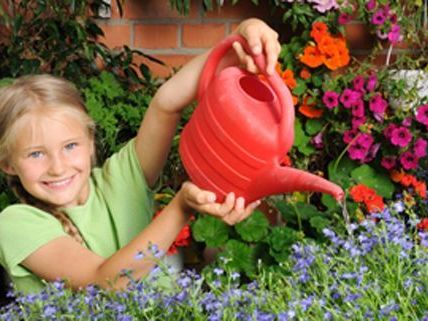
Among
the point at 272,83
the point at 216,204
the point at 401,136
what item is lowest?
the point at 401,136

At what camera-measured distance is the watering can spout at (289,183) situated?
1576mm

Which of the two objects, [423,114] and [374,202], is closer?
[374,202]

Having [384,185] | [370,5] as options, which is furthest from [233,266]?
[370,5]

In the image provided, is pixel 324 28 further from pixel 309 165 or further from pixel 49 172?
pixel 49 172

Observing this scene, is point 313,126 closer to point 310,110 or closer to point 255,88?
point 310,110

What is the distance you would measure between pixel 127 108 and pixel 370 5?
92 centimetres

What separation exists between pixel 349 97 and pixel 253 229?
0.64 metres

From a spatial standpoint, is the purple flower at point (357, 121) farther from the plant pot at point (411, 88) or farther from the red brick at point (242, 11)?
the red brick at point (242, 11)

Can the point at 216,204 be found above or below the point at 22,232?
above

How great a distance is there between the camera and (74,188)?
6.51 ft

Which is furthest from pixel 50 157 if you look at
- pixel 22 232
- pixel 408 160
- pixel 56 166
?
pixel 408 160

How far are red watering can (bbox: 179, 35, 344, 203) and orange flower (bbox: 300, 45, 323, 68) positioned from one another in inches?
60.4

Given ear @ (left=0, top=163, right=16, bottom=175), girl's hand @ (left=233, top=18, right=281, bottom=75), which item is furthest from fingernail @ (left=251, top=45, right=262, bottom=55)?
ear @ (left=0, top=163, right=16, bottom=175)

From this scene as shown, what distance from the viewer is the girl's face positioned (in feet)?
6.40
